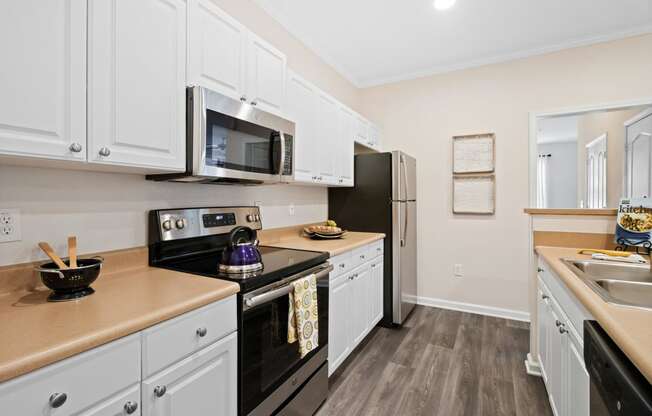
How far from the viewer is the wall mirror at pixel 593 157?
2.64 metres

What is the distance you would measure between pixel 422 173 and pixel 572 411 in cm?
266

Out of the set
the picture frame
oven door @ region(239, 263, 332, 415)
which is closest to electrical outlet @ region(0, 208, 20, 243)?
oven door @ region(239, 263, 332, 415)

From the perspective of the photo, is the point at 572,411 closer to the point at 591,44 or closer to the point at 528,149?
the point at 528,149

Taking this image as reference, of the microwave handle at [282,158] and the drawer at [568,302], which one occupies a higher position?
the microwave handle at [282,158]

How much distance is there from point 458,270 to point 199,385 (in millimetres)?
3053

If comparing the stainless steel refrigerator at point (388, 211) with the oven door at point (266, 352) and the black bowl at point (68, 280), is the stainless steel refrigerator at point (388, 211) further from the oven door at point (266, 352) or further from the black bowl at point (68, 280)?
the black bowl at point (68, 280)

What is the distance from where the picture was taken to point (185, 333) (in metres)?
1.03

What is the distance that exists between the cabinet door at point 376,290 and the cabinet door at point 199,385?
1653 millimetres

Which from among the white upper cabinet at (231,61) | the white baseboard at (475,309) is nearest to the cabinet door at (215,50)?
the white upper cabinet at (231,61)

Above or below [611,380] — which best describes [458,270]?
below

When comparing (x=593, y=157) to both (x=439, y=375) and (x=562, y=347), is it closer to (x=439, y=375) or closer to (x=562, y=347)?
(x=562, y=347)

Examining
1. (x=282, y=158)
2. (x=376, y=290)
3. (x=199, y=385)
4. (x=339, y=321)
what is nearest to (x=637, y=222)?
(x=376, y=290)

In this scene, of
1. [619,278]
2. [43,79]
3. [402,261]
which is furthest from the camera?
[402,261]

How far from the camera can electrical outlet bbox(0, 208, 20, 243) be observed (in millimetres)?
1108
